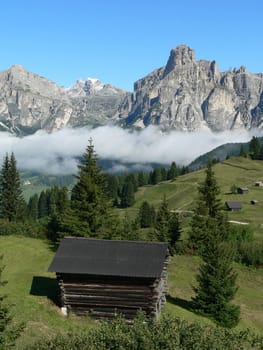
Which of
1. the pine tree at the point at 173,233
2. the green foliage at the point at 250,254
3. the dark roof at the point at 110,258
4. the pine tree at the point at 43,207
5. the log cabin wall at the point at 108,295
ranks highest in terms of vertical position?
the dark roof at the point at 110,258

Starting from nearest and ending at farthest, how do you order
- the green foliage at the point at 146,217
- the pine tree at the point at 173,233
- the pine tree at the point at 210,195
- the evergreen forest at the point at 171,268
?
the evergreen forest at the point at 171,268
the pine tree at the point at 173,233
the pine tree at the point at 210,195
the green foliage at the point at 146,217

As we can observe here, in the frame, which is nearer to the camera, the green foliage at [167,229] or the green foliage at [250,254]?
the green foliage at [250,254]

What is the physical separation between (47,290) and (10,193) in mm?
48715

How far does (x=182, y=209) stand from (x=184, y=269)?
81689mm

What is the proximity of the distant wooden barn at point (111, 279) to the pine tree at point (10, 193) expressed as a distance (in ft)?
169

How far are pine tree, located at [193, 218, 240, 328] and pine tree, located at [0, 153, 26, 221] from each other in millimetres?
52886

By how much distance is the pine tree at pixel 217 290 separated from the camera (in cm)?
4056

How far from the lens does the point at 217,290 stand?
133ft

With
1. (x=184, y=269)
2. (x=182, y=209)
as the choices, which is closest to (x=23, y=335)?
(x=184, y=269)

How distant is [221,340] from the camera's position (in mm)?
21734

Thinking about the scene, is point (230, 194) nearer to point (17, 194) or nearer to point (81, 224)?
point (17, 194)

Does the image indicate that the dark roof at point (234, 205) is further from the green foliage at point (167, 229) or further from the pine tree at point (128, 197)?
the green foliage at point (167, 229)

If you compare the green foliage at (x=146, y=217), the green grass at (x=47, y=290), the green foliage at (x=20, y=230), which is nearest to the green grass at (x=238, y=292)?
the green grass at (x=47, y=290)

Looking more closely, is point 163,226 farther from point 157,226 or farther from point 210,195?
point 210,195
